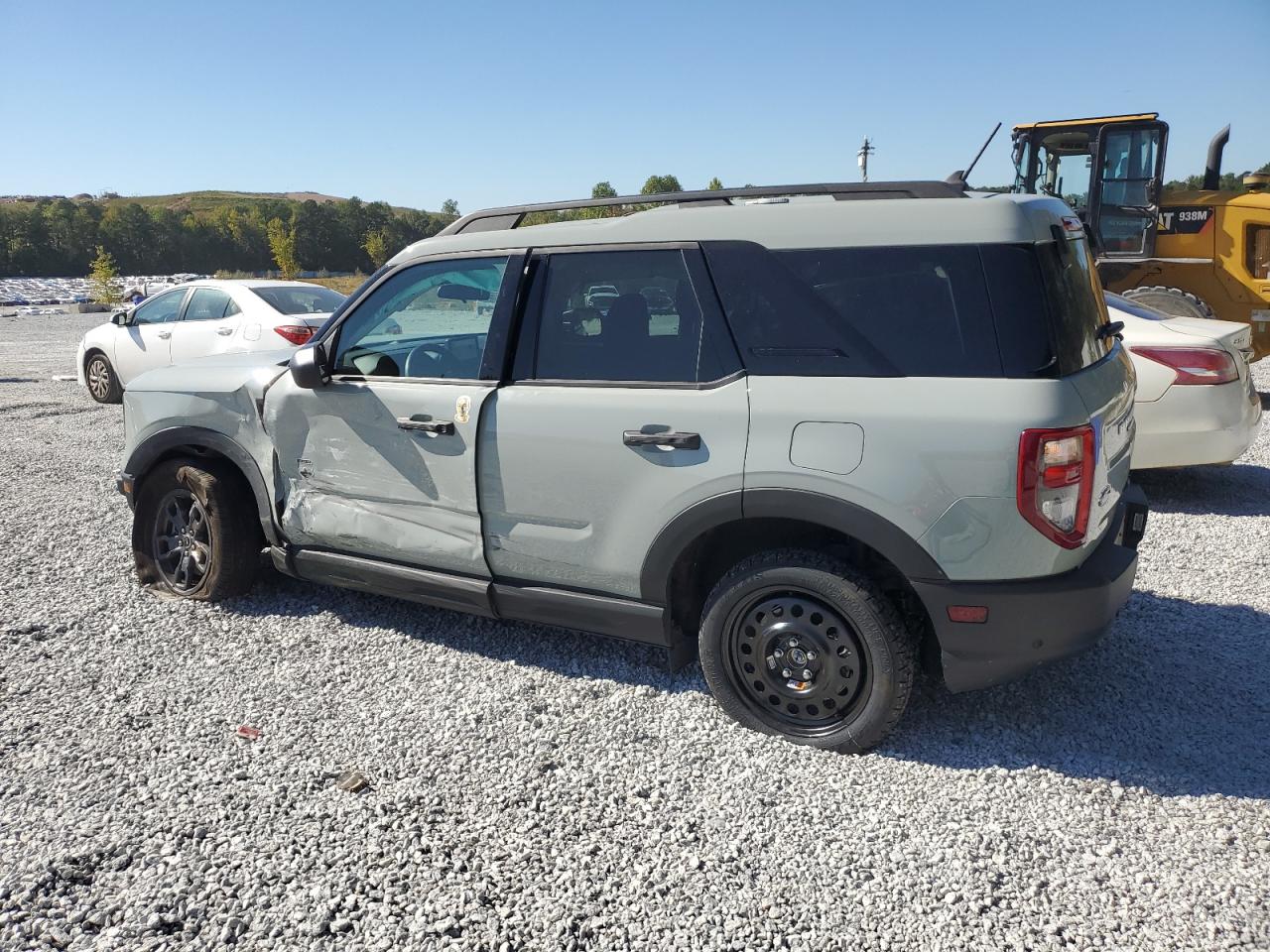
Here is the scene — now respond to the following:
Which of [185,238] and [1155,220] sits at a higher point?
[185,238]

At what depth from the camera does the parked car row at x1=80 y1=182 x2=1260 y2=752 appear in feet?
9.27

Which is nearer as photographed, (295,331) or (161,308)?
(295,331)

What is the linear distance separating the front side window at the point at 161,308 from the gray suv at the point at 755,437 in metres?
8.23

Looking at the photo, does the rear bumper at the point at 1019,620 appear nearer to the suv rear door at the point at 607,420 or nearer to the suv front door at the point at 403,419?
the suv rear door at the point at 607,420

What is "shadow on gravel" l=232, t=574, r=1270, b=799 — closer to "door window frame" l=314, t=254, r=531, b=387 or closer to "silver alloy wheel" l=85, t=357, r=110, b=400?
"door window frame" l=314, t=254, r=531, b=387

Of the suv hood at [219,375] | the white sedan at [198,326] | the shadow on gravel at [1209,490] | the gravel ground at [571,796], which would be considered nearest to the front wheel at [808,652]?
the gravel ground at [571,796]

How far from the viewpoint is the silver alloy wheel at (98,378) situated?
38.3 feet

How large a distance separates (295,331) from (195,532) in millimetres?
5936

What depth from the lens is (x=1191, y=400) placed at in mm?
5949

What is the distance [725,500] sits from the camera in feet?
10.2

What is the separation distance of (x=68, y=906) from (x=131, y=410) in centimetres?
289

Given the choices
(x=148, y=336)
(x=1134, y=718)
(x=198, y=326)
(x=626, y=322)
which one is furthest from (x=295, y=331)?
(x=1134, y=718)

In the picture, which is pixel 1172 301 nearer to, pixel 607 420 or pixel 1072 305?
pixel 1072 305

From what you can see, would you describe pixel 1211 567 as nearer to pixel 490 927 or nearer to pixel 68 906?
pixel 490 927
